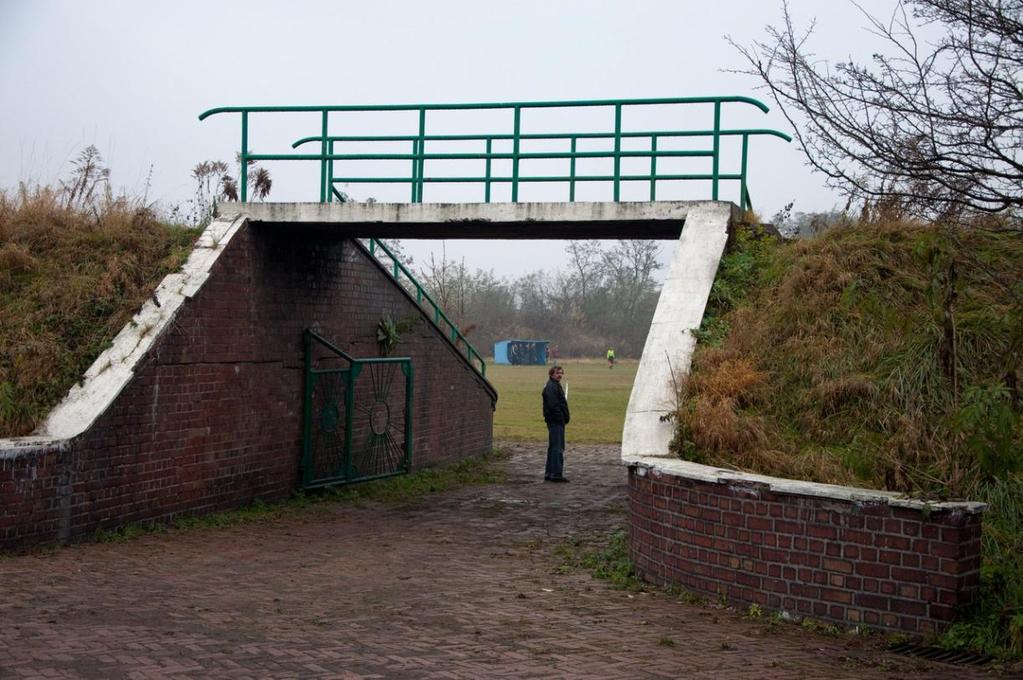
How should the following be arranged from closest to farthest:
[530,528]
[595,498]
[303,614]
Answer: [303,614] → [530,528] → [595,498]

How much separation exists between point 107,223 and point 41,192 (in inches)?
49.1

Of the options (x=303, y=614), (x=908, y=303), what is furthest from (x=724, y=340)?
(x=303, y=614)

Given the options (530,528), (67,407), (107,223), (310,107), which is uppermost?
(310,107)

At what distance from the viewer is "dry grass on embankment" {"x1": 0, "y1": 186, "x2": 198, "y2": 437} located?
33.4 feet

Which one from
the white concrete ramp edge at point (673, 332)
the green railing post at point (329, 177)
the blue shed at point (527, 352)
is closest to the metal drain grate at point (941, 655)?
the white concrete ramp edge at point (673, 332)

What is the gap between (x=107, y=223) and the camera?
42.1 ft

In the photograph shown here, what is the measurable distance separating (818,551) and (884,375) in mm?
2136

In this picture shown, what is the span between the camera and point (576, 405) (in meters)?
33.7

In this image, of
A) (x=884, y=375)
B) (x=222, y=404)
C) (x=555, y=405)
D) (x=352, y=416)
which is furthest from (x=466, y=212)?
(x=884, y=375)

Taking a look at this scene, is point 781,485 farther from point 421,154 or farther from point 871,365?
point 421,154

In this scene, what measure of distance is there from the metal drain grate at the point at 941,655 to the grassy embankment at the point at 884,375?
0.08m

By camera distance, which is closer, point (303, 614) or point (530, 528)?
point (303, 614)

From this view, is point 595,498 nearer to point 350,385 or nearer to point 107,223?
point 350,385

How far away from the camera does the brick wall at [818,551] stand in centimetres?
661
